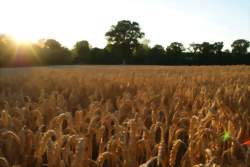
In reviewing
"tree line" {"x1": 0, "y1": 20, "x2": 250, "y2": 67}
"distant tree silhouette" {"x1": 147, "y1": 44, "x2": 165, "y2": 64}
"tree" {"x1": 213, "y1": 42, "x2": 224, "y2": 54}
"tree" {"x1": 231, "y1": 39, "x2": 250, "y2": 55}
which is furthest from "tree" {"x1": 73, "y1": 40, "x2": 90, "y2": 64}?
"tree" {"x1": 231, "y1": 39, "x2": 250, "y2": 55}

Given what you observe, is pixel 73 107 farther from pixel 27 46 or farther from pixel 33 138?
pixel 27 46

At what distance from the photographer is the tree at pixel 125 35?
61812 millimetres

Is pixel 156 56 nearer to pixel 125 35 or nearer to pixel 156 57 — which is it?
pixel 156 57

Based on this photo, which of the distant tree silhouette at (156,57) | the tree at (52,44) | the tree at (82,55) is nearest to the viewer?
the distant tree silhouette at (156,57)

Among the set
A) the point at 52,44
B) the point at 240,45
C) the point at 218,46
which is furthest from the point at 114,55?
the point at 240,45

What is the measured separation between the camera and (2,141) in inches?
90.2

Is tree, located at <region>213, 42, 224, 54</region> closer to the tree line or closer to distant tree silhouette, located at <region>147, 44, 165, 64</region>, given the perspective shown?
the tree line

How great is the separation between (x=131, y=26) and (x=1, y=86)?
199 feet

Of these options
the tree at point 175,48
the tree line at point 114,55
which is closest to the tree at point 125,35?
the tree line at point 114,55

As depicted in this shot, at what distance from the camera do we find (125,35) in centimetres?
6425

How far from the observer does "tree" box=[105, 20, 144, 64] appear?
61.8m

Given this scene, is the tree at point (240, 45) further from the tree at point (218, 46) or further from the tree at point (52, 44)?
the tree at point (52, 44)

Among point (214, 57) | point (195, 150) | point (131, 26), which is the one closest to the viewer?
point (195, 150)

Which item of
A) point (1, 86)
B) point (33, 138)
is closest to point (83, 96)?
point (1, 86)
